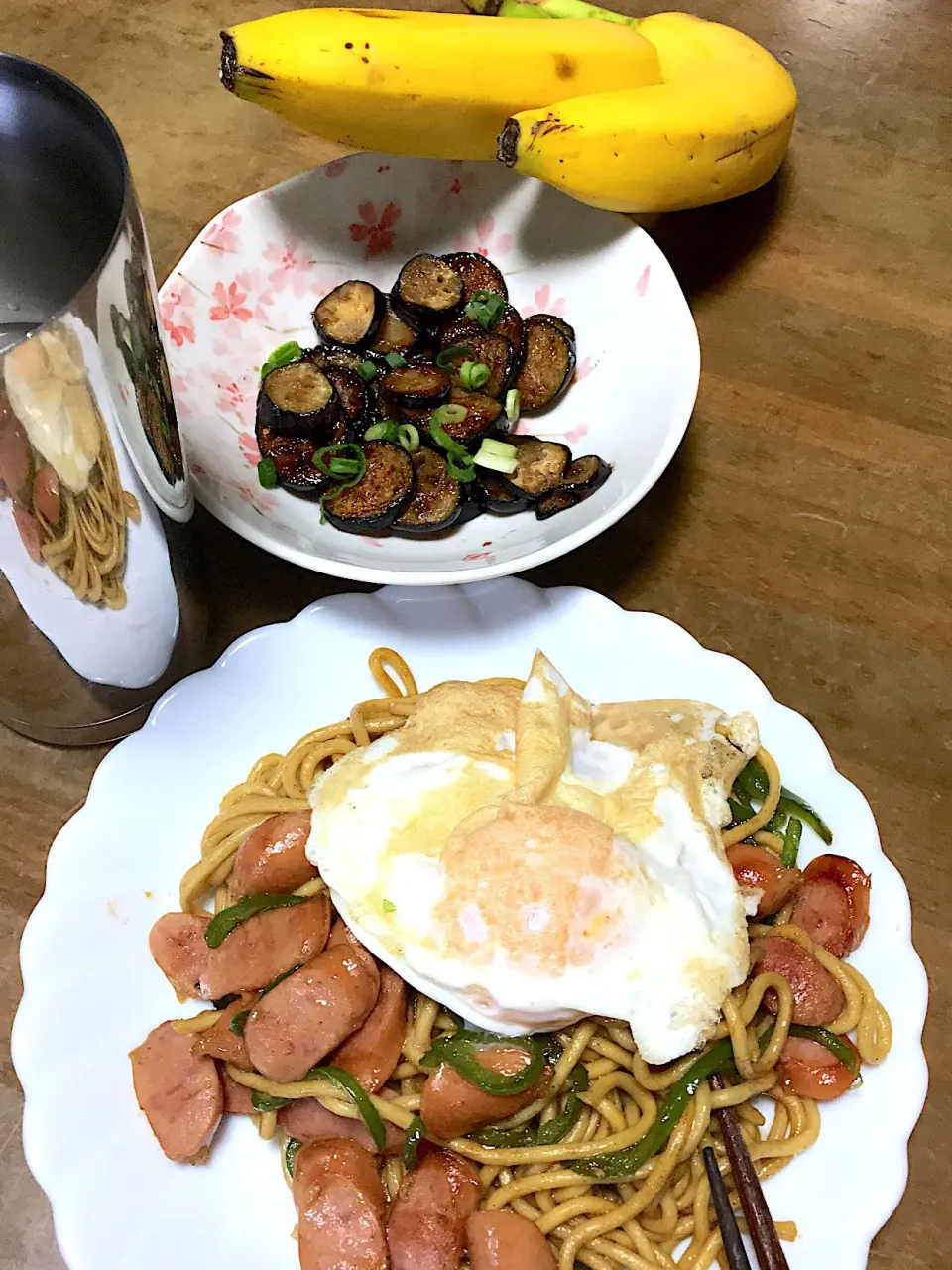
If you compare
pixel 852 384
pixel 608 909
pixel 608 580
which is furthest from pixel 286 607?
pixel 852 384

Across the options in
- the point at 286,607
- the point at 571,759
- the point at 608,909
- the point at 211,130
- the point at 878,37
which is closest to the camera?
the point at 608,909

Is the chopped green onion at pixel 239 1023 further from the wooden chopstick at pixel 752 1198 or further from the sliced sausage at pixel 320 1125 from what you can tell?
the wooden chopstick at pixel 752 1198

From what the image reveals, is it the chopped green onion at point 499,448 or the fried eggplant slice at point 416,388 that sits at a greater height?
the fried eggplant slice at point 416,388

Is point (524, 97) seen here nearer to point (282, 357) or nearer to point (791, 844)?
point (282, 357)

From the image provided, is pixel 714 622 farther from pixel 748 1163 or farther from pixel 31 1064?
Answer: pixel 31 1064

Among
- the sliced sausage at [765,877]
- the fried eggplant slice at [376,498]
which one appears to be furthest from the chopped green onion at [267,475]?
the sliced sausage at [765,877]

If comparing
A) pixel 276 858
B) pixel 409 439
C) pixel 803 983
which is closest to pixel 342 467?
pixel 409 439

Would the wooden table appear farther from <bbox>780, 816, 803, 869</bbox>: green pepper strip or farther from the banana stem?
the banana stem
